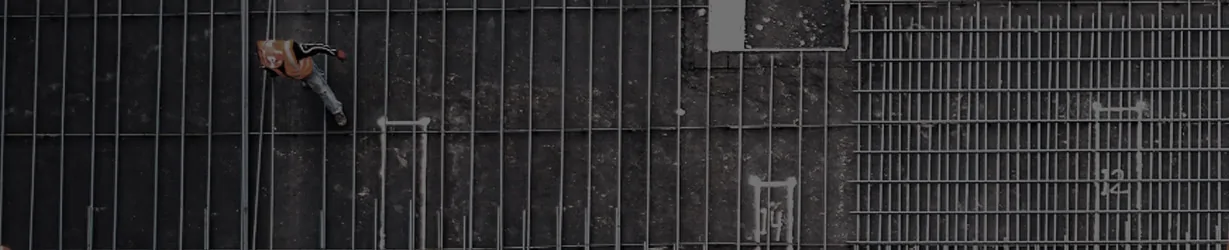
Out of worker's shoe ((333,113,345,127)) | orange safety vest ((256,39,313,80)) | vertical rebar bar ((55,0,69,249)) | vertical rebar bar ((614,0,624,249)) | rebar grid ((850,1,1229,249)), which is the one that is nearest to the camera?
orange safety vest ((256,39,313,80))

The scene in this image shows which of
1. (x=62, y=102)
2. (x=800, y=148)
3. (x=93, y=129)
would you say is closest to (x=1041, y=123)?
(x=800, y=148)

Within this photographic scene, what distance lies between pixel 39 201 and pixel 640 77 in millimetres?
6943

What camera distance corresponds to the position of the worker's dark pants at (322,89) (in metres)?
12.6

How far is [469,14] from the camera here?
44.3 feet

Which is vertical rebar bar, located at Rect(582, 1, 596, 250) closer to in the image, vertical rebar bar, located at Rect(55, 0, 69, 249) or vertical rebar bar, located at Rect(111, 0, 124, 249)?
vertical rebar bar, located at Rect(111, 0, 124, 249)

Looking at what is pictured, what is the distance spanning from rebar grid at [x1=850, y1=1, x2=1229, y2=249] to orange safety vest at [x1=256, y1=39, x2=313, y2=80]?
5.95m

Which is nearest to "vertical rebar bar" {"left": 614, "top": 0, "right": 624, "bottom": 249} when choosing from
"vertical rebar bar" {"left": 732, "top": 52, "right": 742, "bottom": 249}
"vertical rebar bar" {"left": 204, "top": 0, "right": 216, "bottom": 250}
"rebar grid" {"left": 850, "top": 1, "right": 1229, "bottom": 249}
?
"vertical rebar bar" {"left": 732, "top": 52, "right": 742, "bottom": 249}

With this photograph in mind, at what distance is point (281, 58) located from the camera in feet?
39.6

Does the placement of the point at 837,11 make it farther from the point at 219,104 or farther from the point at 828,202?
the point at 219,104

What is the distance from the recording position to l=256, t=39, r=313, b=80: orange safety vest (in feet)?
39.5

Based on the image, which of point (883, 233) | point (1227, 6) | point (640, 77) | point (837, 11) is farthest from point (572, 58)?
point (1227, 6)

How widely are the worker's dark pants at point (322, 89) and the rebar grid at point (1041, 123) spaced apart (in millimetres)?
5700

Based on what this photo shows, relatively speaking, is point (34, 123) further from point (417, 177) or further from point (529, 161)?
point (529, 161)

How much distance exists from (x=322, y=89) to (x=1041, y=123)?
7.76m
